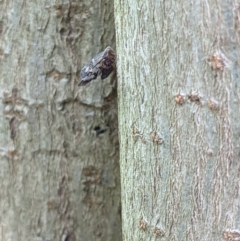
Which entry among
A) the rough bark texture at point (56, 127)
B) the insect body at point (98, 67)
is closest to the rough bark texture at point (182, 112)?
the insect body at point (98, 67)

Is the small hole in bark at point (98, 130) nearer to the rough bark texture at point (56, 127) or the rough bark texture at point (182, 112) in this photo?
the rough bark texture at point (56, 127)

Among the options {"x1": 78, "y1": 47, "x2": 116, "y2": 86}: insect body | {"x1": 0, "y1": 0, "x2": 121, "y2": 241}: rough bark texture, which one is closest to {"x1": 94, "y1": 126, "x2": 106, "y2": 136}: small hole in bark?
{"x1": 0, "y1": 0, "x2": 121, "y2": 241}: rough bark texture

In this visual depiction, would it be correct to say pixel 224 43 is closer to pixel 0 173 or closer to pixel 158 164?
pixel 158 164

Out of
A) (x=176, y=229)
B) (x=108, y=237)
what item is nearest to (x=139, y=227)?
(x=176, y=229)

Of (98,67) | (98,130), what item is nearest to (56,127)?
(98,130)

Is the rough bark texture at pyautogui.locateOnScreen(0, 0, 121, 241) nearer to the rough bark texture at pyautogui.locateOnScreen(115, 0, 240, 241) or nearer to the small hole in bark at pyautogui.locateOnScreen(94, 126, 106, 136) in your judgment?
the small hole in bark at pyautogui.locateOnScreen(94, 126, 106, 136)
